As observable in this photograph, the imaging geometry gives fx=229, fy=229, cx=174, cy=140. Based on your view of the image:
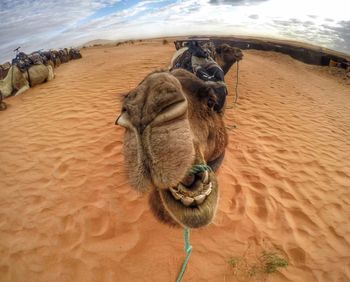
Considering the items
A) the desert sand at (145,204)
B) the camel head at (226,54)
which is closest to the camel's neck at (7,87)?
the desert sand at (145,204)

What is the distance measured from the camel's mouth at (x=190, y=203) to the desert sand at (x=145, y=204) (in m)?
0.92

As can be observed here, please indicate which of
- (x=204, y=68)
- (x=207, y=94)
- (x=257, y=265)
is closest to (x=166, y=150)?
(x=207, y=94)

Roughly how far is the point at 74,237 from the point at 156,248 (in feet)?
3.96

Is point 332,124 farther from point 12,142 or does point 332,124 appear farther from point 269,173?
point 12,142

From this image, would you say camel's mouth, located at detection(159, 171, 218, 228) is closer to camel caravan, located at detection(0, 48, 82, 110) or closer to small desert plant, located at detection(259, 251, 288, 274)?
small desert plant, located at detection(259, 251, 288, 274)

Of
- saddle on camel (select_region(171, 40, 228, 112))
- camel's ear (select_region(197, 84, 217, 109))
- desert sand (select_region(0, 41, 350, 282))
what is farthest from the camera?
desert sand (select_region(0, 41, 350, 282))

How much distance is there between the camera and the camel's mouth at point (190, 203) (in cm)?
134

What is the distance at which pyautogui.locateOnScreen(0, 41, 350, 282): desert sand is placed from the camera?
113 inches

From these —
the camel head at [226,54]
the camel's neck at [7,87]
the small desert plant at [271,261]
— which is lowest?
the small desert plant at [271,261]

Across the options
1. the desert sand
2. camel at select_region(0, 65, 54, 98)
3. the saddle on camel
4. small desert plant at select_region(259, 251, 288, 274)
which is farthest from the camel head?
camel at select_region(0, 65, 54, 98)

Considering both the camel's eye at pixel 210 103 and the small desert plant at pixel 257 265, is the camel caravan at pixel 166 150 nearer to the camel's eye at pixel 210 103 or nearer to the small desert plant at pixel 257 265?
the camel's eye at pixel 210 103

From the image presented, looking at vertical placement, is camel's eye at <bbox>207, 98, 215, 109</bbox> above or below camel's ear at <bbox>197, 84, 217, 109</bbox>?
below

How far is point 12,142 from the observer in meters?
6.01

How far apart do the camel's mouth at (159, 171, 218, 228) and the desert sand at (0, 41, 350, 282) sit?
3.03ft
